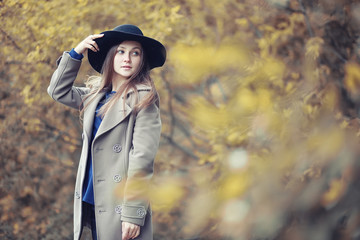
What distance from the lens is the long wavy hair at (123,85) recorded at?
7.11 feet

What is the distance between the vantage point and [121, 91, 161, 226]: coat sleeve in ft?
6.68

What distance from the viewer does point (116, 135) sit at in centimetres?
214

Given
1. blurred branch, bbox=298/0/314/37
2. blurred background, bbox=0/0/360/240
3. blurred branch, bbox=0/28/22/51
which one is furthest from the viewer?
blurred branch, bbox=0/28/22/51

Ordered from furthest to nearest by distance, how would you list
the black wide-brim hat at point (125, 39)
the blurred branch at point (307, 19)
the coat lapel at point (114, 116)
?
the blurred branch at point (307, 19), the black wide-brim hat at point (125, 39), the coat lapel at point (114, 116)

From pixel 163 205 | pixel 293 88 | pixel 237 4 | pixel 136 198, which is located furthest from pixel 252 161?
pixel 136 198

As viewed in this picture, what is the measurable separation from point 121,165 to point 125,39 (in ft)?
2.10

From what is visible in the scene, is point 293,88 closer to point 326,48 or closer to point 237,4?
point 326,48

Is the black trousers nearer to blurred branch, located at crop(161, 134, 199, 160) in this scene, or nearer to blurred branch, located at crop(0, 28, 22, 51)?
blurred branch, located at crop(161, 134, 199, 160)

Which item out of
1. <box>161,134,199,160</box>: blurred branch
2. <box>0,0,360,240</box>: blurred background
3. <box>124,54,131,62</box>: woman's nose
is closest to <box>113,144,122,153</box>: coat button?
<box>124,54,131,62</box>: woman's nose

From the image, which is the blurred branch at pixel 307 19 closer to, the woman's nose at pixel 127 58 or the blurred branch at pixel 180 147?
the blurred branch at pixel 180 147

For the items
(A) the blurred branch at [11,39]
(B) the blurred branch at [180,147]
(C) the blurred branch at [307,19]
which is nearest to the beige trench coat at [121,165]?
(C) the blurred branch at [307,19]

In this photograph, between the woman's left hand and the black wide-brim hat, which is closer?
the woman's left hand

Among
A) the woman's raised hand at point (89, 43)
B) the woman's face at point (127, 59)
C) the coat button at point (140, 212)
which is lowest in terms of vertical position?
the coat button at point (140, 212)

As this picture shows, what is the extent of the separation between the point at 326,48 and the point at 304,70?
0.27m
